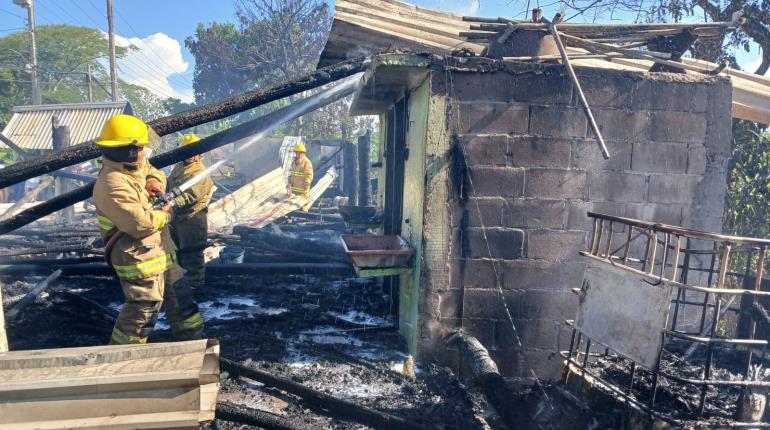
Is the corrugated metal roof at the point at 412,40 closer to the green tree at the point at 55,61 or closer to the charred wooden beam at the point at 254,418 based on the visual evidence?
the charred wooden beam at the point at 254,418

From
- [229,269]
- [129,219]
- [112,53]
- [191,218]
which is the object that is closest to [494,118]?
[129,219]

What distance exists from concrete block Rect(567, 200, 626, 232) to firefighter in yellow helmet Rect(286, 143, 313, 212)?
27.5 ft

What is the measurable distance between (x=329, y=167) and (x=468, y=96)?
12217 mm

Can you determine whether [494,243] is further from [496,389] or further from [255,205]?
[255,205]

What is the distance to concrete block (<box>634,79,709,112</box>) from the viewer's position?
14.7 feet

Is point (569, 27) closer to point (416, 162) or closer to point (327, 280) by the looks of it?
point (416, 162)

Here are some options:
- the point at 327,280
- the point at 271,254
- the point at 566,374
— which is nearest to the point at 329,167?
the point at 271,254

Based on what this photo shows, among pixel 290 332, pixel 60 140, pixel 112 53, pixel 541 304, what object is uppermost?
pixel 112 53

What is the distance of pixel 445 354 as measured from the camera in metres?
4.54

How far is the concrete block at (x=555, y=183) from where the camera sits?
4461 millimetres

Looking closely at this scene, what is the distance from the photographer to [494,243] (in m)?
4.49

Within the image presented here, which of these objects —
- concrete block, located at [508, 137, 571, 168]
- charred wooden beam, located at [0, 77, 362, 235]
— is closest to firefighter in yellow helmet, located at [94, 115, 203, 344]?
charred wooden beam, located at [0, 77, 362, 235]

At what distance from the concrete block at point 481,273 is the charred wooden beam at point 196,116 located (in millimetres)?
2463

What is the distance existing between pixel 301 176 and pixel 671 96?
9.10 m
